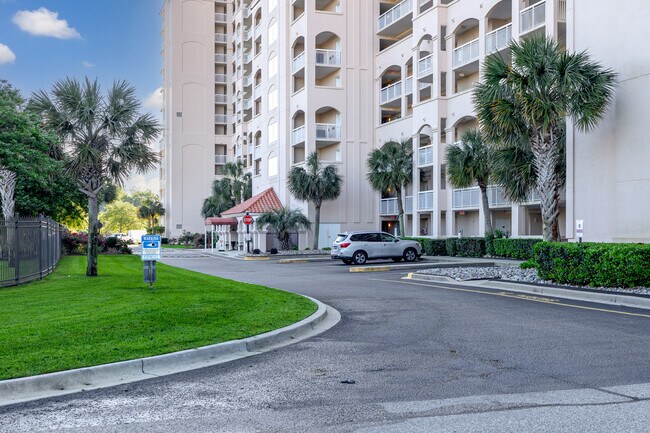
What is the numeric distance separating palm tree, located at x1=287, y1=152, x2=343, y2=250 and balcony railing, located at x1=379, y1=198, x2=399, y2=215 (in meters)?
3.95

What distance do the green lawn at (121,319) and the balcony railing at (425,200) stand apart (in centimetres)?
2596

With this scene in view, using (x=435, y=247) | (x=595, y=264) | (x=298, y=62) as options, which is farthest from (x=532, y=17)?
(x=298, y=62)

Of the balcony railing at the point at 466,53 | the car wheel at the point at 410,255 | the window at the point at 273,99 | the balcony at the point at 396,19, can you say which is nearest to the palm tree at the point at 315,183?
the window at the point at 273,99

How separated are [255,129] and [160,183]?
118ft

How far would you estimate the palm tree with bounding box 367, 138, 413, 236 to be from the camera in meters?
41.4

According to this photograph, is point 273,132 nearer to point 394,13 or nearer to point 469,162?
point 394,13

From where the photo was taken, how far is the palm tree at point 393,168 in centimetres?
4144

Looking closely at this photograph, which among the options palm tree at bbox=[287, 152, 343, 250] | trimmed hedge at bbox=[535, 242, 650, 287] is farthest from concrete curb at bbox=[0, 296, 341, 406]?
palm tree at bbox=[287, 152, 343, 250]

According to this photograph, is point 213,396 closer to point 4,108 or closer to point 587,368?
point 587,368

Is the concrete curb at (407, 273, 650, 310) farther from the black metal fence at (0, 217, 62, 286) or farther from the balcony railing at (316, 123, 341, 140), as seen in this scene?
the balcony railing at (316, 123, 341, 140)

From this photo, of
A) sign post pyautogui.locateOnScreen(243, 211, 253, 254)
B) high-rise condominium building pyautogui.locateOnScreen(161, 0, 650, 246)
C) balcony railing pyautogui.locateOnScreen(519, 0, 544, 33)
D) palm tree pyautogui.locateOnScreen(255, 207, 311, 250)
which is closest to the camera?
high-rise condominium building pyautogui.locateOnScreen(161, 0, 650, 246)

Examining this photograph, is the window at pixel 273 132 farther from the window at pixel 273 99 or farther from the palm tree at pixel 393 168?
the palm tree at pixel 393 168

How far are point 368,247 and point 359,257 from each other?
67 centimetres

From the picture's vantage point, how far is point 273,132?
55062mm
